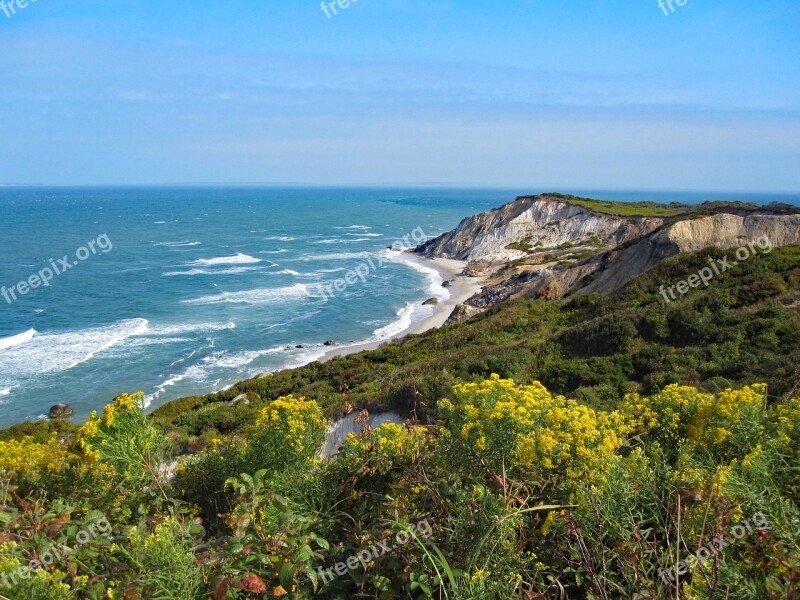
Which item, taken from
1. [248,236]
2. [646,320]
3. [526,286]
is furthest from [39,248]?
[646,320]

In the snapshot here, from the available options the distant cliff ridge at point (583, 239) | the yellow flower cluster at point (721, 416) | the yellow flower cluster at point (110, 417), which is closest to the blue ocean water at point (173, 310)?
the distant cliff ridge at point (583, 239)

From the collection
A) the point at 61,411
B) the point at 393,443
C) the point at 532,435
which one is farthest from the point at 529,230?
the point at 532,435

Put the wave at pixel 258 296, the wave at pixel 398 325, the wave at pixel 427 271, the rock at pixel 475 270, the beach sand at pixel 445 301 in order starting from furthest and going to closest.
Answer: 1. the rock at pixel 475 270
2. the wave at pixel 427 271
3. the wave at pixel 258 296
4. the wave at pixel 398 325
5. the beach sand at pixel 445 301

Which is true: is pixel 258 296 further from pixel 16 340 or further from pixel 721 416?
pixel 721 416

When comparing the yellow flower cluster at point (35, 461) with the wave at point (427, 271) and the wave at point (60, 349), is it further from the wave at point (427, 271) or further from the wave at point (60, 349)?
the wave at point (427, 271)

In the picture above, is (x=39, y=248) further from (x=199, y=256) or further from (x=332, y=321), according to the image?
(x=332, y=321)

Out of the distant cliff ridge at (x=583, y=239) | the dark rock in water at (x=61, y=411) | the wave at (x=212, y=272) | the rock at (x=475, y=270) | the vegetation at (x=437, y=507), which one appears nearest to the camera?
the vegetation at (x=437, y=507)

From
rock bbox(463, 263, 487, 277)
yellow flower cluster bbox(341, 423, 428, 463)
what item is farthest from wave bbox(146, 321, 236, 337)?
yellow flower cluster bbox(341, 423, 428, 463)
